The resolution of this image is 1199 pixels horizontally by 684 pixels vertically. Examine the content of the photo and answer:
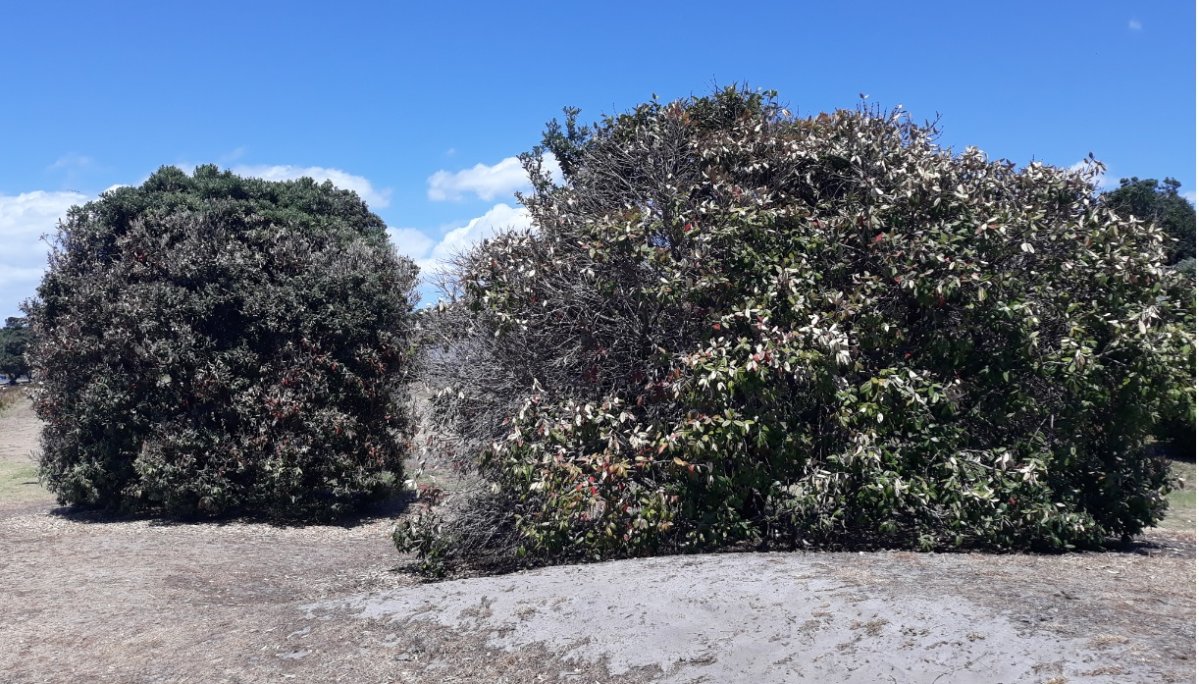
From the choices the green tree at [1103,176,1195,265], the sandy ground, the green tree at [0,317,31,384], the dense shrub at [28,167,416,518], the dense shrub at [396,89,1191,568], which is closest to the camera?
the sandy ground

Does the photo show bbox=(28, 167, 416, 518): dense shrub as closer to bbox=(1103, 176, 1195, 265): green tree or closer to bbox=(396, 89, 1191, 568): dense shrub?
bbox=(396, 89, 1191, 568): dense shrub

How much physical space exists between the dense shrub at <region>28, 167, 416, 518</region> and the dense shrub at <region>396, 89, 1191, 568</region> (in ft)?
12.1

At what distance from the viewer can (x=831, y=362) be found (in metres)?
6.92

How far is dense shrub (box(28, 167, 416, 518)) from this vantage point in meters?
11.3

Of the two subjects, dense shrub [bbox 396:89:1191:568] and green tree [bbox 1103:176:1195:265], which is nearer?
dense shrub [bbox 396:89:1191:568]

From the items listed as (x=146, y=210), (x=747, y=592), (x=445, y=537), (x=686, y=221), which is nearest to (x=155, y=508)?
(x=146, y=210)

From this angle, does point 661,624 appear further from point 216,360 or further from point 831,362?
point 216,360

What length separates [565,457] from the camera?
24.7ft

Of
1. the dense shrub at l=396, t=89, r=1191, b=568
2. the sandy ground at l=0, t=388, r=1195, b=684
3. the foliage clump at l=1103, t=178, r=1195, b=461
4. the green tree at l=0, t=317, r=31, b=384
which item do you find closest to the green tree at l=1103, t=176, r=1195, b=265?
the foliage clump at l=1103, t=178, r=1195, b=461

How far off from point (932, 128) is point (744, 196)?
2.16 metres

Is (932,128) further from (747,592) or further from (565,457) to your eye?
(747,592)

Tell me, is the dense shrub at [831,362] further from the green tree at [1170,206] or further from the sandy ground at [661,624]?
the green tree at [1170,206]

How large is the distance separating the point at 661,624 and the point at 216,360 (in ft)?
25.0

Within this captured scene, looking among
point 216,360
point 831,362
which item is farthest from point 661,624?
point 216,360
